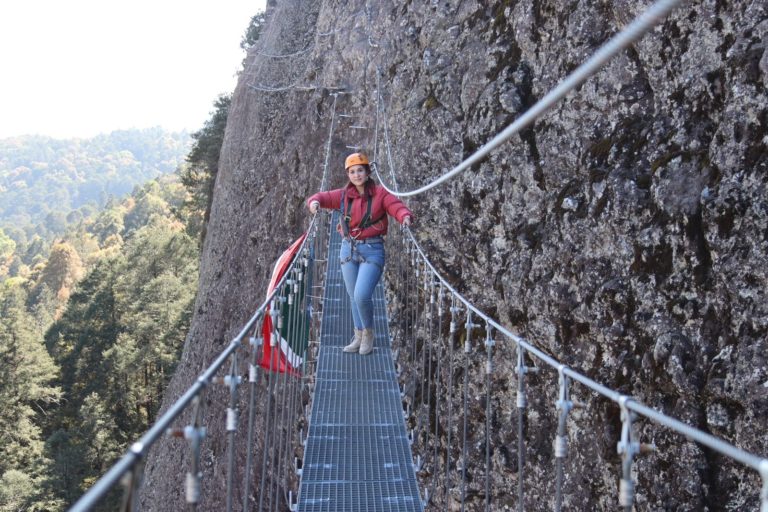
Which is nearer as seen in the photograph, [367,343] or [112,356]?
[367,343]

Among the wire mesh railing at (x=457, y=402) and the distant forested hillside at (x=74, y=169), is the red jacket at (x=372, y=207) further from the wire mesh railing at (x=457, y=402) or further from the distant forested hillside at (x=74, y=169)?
the distant forested hillside at (x=74, y=169)

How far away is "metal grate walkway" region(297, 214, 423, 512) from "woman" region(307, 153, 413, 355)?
550 millimetres

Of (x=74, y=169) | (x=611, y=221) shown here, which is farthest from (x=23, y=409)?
(x=74, y=169)

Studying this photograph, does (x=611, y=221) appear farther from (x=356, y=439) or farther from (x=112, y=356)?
(x=112, y=356)

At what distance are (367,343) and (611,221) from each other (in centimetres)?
228

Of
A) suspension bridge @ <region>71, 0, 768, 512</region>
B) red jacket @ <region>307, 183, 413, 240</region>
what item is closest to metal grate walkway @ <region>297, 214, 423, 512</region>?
suspension bridge @ <region>71, 0, 768, 512</region>

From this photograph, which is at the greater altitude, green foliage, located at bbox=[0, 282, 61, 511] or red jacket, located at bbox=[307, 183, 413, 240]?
red jacket, located at bbox=[307, 183, 413, 240]

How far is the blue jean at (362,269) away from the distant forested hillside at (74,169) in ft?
393

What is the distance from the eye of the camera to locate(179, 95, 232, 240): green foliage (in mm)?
21438

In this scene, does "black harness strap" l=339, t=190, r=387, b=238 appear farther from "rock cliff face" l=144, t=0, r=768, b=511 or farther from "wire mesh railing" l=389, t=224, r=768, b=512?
"rock cliff face" l=144, t=0, r=768, b=511

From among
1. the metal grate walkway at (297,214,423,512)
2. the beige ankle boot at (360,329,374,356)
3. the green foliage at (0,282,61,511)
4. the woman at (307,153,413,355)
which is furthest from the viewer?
the green foliage at (0,282,61,511)

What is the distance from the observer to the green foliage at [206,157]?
2144 centimetres

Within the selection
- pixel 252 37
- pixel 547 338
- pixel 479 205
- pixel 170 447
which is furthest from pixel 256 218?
pixel 252 37

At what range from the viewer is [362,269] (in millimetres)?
4484
